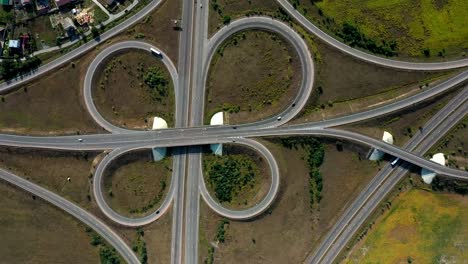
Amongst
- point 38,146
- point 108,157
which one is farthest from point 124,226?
point 38,146

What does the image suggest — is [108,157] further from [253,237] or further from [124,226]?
[253,237]

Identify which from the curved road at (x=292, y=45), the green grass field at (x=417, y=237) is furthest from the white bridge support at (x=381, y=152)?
the curved road at (x=292, y=45)

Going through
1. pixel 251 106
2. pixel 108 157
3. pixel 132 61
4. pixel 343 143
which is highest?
pixel 132 61

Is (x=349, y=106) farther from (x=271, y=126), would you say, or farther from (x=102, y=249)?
(x=102, y=249)

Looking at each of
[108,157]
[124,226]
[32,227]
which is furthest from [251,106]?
[32,227]

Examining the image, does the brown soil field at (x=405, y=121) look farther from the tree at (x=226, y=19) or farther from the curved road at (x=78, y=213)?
the curved road at (x=78, y=213)

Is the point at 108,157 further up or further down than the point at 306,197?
further up

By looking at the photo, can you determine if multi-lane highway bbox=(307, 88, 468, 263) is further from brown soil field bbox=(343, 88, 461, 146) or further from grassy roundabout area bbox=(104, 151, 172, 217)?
grassy roundabout area bbox=(104, 151, 172, 217)
